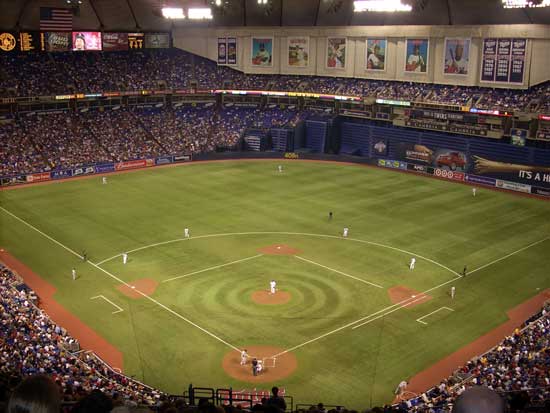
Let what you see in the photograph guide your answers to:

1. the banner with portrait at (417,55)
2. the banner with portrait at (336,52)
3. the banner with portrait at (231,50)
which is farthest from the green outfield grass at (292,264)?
the banner with portrait at (231,50)

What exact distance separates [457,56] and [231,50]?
32233 mm

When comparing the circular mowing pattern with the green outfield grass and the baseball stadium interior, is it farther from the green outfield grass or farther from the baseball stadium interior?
the baseball stadium interior

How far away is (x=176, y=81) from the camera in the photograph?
279 feet

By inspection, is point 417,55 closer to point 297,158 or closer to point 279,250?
point 297,158

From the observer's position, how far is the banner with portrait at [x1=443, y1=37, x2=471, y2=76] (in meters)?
68.6

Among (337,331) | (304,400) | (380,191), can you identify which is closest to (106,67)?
(380,191)

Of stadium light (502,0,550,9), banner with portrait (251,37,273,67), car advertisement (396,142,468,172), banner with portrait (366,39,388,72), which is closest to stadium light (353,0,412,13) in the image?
banner with portrait (366,39,388,72)

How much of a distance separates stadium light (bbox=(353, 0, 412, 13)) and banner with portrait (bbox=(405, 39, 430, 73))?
28.3ft

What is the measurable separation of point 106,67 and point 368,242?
51.2m

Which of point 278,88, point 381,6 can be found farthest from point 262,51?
point 381,6

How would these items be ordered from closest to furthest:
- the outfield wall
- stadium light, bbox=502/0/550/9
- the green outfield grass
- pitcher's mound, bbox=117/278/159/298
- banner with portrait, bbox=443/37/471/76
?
the green outfield grass, pitcher's mound, bbox=117/278/159/298, stadium light, bbox=502/0/550/9, the outfield wall, banner with portrait, bbox=443/37/471/76

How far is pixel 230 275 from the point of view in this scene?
39594mm

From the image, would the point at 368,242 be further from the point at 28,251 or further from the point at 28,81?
the point at 28,81

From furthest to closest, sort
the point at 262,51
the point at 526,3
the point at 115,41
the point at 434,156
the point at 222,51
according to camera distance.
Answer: the point at 222,51, the point at 262,51, the point at 115,41, the point at 434,156, the point at 526,3
